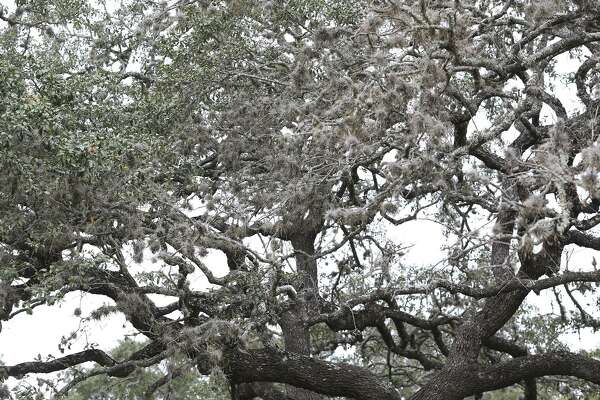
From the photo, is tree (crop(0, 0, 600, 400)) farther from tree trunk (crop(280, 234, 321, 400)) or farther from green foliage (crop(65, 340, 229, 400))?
green foliage (crop(65, 340, 229, 400))

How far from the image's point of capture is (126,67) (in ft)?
32.3

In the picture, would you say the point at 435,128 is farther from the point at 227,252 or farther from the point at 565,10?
the point at 227,252

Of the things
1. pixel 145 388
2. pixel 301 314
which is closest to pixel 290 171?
pixel 301 314

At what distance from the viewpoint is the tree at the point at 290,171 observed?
23.0ft

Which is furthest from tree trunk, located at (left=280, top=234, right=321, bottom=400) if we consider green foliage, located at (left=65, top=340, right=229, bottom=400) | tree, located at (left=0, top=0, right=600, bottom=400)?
green foliage, located at (left=65, top=340, right=229, bottom=400)

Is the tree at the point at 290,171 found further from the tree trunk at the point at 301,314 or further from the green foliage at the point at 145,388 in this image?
the green foliage at the point at 145,388

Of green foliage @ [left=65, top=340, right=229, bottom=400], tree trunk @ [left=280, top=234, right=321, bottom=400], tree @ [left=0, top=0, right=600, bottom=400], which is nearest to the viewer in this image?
tree @ [left=0, top=0, right=600, bottom=400]

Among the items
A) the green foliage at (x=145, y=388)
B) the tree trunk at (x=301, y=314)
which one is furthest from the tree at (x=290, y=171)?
the green foliage at (x=145, y=388)

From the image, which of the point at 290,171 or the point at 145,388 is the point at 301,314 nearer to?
→ the point at 290,171

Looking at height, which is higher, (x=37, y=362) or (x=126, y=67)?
(x=126, y=67)

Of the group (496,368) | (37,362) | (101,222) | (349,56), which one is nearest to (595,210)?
(496,368)

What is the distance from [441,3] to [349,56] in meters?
1.01

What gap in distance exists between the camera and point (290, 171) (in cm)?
833

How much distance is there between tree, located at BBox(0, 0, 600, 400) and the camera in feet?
23.0
